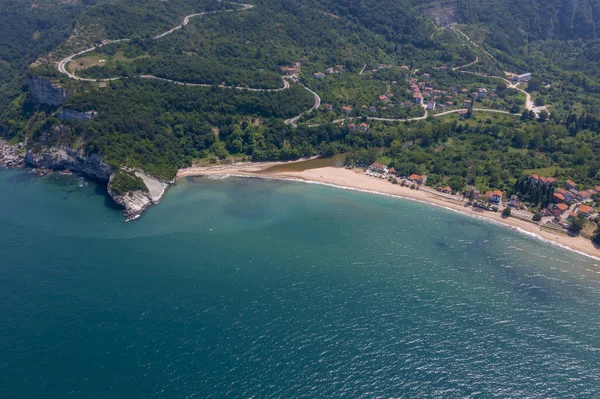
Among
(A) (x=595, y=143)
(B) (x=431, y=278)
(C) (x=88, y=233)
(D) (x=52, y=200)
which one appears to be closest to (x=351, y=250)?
(B) (x=431, y=278)

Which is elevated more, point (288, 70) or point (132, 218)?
point (288, 70)

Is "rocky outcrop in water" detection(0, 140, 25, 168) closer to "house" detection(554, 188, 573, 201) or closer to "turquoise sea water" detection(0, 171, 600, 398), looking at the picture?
"turquoise sea water" detection(0, 171, 600, 398)

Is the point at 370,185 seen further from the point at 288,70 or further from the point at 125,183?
the point at 288,70

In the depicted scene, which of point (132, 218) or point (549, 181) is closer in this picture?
point (132, 218)

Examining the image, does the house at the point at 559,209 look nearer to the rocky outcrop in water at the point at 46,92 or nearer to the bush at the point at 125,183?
the bush at the point at 125,183

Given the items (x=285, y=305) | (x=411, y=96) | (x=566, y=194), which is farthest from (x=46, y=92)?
(x=566, y=194)

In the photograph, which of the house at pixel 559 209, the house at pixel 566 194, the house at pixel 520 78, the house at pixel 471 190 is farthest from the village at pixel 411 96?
the house at pixel 559 209
